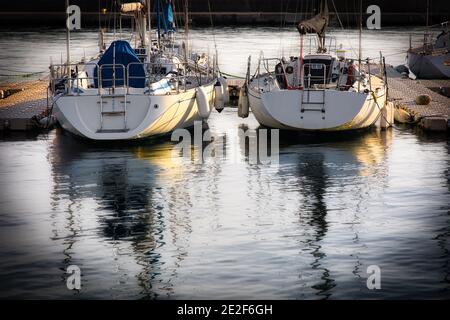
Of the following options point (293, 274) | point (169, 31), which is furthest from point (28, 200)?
point (169, 31)

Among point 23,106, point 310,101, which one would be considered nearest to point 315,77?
point 310,101

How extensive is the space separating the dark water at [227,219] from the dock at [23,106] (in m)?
1.24

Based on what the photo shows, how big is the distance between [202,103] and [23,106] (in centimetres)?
708

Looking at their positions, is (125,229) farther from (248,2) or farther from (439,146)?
(248,2)

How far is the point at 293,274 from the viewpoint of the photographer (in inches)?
742

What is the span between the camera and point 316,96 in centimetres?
3269

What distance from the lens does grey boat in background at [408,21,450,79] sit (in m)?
52.3

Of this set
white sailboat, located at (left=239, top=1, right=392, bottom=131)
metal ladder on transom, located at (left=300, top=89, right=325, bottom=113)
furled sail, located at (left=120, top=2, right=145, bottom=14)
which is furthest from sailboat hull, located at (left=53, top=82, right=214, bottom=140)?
furled sail, located at (left=120, top=2, right=145, bottom=14)

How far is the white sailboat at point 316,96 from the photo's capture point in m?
32.9

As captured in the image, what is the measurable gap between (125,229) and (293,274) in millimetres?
4432

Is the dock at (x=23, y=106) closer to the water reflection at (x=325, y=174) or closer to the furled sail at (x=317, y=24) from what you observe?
the water reflection at (x=325, y=174)

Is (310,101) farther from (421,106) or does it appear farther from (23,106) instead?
(23,106)

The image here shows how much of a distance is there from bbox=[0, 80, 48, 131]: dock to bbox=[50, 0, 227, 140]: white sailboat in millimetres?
1519
